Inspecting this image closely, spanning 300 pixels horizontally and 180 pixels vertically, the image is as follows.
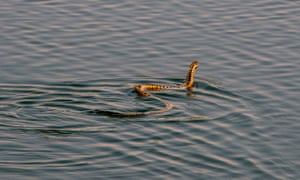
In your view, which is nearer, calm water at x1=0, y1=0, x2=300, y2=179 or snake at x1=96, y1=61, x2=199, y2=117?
calm water at x1=0, y1=0, x2=300, y2=179

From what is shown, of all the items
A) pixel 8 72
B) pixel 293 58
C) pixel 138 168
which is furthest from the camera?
pixel 293 58

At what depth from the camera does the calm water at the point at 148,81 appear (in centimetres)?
1934

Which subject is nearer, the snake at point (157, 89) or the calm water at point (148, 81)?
the calm water at point (148, 81)

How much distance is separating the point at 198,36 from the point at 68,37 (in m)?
4.04

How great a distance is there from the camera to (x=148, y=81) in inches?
967

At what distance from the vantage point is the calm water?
19.3 meters

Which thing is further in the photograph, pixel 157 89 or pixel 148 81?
pixel 148 81

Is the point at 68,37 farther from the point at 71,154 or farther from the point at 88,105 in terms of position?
the point at 71,154

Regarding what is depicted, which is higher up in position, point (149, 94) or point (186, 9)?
point (186, 9)

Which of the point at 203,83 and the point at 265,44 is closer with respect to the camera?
the point at 203,83

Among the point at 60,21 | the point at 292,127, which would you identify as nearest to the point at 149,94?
the point at 292,127

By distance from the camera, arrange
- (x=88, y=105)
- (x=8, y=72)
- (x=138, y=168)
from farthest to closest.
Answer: (x=8, y=72) < (x=88, y=105) < (x=138, y=168)

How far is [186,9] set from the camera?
2975 centimetres

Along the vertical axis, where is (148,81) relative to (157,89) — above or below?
above
